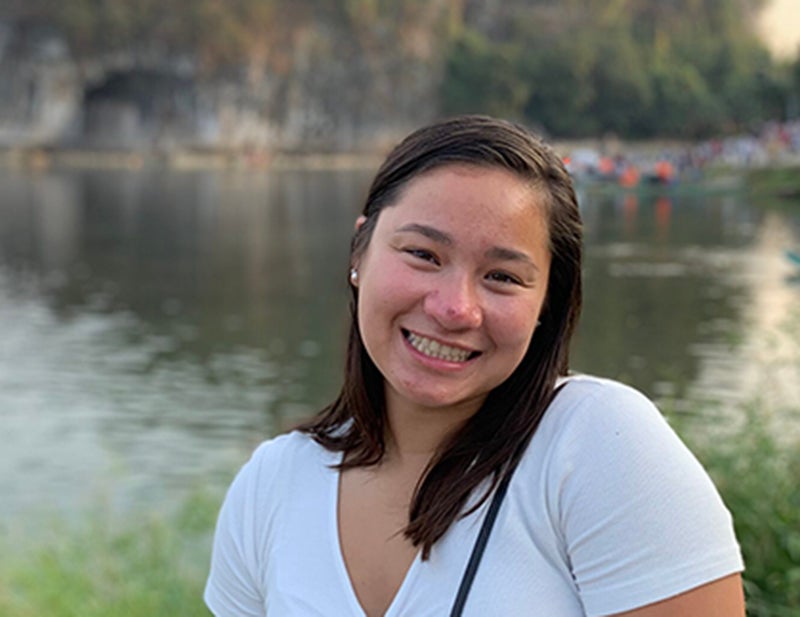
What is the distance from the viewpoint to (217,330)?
12.5 meters

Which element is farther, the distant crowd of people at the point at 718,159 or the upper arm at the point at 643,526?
the distant crowd of people at the point at 718,159

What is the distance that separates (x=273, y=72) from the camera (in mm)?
58438

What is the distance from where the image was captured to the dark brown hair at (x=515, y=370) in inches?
46.5

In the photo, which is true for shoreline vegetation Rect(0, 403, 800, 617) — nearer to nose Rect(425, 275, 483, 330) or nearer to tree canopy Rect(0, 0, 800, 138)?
nose Rect(425, 275, 483, 330)

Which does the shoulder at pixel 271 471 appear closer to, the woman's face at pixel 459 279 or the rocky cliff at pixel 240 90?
the woman's face at pixel 459 279

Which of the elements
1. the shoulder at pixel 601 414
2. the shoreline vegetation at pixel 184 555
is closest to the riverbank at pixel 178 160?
the shoreline vegetation at pixel 184 555

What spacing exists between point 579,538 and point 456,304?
255 mm

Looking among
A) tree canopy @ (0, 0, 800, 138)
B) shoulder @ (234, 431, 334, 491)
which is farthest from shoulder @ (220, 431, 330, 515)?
tree canopy @ (0, 0, 800, 138)

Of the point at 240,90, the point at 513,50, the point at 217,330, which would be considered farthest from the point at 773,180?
the point at 513,50

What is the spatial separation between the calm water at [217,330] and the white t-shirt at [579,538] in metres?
1.79

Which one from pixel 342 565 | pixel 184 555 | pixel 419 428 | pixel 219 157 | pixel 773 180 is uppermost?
pixel 419 428

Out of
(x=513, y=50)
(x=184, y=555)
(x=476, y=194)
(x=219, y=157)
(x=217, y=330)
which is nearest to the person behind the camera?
(x=476, y=194)

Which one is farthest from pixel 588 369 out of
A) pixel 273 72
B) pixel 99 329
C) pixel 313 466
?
pixel 273 72

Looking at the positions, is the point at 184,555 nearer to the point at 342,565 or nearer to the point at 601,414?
the point at 342,565
